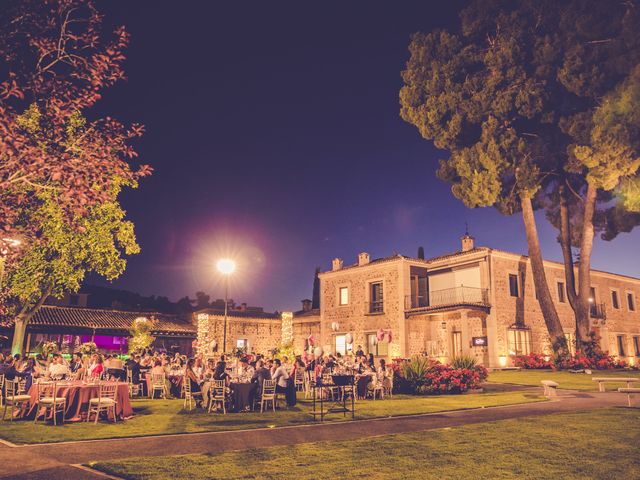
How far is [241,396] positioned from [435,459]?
6614 millimetres

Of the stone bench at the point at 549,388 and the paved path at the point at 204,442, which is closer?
the paved path at the point at 204,442

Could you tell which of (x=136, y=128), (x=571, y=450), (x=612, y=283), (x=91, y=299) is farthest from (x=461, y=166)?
(x=91, y=299)

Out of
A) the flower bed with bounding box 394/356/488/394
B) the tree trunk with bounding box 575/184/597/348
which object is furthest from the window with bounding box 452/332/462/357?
the flower bed with bounding box 394/356/488/394

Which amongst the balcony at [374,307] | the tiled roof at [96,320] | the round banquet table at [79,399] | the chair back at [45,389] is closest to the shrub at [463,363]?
the round banquet table at [79,399]

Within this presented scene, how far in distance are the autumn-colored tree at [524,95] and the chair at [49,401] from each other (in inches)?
797

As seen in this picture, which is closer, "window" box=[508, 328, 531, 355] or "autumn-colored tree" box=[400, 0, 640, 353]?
"autumn-colored tree" box=[400, 0, 640, 353]

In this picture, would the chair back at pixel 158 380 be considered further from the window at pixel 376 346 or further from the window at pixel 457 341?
the window at pixel 457 341

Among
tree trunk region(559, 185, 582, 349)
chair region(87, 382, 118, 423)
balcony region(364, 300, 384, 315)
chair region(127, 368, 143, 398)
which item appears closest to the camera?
chair region(87, 382, 118, 423)

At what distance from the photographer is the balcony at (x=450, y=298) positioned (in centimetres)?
2586

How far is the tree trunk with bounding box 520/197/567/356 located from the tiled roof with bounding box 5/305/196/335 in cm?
2118

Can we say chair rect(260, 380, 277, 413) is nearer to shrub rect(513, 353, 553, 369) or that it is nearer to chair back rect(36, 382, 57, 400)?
chair back rect(36, 382, 57, 400)

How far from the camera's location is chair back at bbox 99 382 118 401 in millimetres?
10273

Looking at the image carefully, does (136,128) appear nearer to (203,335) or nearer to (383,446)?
(383,446)

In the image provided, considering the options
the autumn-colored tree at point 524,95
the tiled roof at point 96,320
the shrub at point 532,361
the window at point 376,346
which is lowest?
the shrub at point 532,361
